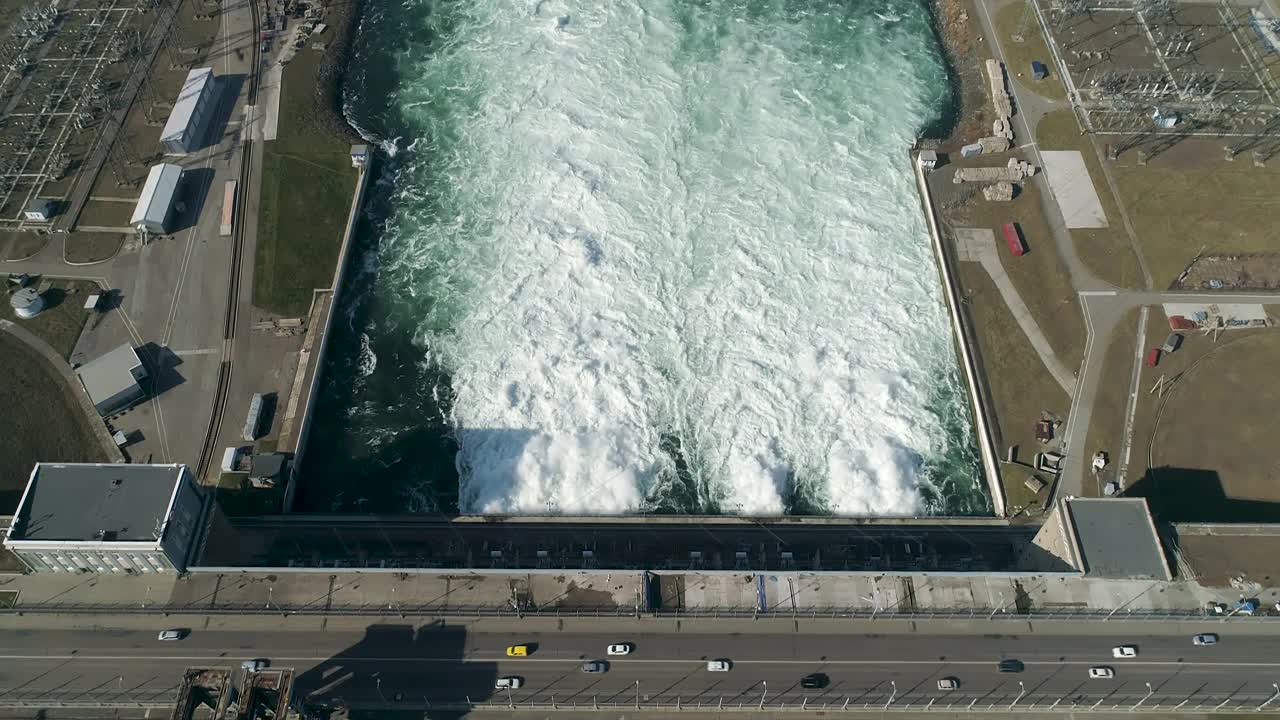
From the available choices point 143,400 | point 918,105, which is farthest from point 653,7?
point 143,400

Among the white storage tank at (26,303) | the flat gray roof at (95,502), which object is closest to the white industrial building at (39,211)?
the white storage tank at (26,303)

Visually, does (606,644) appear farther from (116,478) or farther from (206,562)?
(116,478)

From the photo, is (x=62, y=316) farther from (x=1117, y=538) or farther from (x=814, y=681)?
(x=1117, y=538)

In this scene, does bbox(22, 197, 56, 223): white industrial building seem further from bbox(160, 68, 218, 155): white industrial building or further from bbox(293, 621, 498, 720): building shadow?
bbox(293, 621, 498, 720): building shadow

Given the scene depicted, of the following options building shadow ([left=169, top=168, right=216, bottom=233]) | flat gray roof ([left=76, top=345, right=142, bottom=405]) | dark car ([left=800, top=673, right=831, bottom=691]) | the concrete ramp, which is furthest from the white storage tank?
the concrete ramp

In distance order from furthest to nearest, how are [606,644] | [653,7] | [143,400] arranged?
[653,7] → [143,400] → [606,644]

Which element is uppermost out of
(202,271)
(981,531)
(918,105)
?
(918,105)
